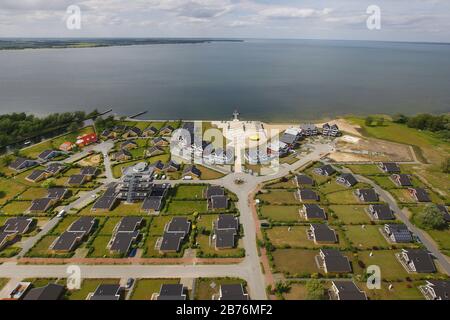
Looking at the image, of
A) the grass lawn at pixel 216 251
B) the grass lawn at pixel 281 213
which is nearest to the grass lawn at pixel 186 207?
the grass lawn at pixel 216 251

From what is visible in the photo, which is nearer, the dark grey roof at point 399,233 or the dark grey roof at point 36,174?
the dark grey roof at point 399,233

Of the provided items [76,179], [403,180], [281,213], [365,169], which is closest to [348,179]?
[365,169]

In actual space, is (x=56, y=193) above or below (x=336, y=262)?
above

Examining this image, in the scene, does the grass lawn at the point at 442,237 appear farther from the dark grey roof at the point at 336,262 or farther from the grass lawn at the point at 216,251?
the grass lawn at the point at 216,251

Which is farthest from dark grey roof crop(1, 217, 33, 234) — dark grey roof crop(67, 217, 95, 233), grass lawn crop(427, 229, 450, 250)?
grass lawn crop(427, 229, 450, 250)

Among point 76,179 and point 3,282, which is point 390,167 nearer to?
point 76,179

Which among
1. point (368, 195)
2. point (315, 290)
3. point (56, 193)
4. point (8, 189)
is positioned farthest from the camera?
point (8, 189)
